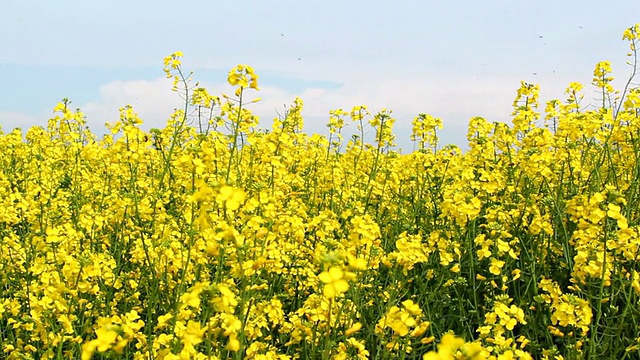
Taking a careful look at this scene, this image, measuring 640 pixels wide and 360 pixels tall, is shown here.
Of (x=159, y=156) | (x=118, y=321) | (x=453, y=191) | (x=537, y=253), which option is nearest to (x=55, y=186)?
(x=159, y=156)

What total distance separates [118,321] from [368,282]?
1690mm

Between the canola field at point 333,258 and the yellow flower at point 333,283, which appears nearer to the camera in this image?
the yellow flower at point 333,283

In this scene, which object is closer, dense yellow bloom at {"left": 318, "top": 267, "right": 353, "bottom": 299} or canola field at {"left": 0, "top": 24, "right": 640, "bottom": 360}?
dense yellow bloom at {"left": 318, "top": 267, "right": 353, "bottom": 299}

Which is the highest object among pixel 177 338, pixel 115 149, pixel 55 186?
pixel 115 149

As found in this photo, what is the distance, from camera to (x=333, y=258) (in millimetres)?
1582

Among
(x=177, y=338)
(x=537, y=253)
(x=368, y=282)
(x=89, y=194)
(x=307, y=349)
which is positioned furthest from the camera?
(x=89, y=194)

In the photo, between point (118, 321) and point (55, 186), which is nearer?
point (118, 321)

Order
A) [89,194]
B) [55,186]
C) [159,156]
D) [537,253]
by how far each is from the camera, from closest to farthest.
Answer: [537,253]
[55,186]
[89,194]
[159,156]

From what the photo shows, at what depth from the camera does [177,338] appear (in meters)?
2.21

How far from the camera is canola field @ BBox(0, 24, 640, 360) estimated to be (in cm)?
238

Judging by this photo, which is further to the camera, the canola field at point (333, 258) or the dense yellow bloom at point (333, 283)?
the canola field at point (333, 258)

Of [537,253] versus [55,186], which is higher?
[55,186]

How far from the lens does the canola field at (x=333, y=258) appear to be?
2.38m

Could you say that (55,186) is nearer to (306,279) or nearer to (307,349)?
(306,279)
